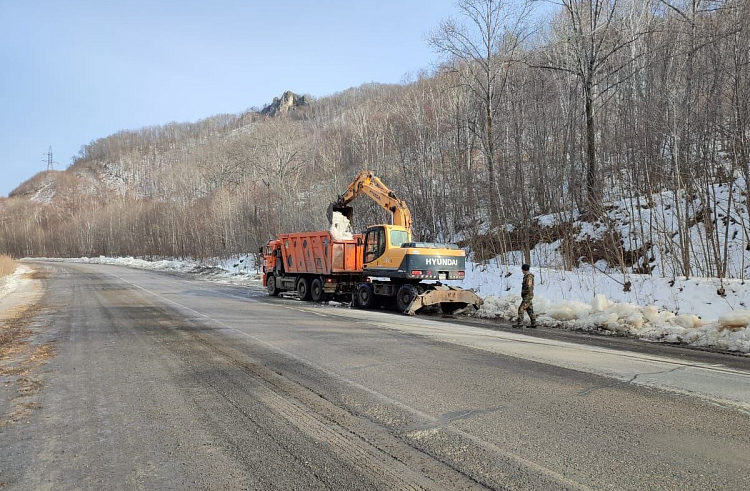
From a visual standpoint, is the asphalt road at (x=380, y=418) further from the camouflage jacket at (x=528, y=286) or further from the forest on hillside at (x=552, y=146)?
the forest on hillside at (x=552, y=146)

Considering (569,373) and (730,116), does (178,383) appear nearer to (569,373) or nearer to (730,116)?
(569,373)

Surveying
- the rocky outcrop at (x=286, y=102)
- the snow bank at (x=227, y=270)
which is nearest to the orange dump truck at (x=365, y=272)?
the snow bank at (x=227, y=270)

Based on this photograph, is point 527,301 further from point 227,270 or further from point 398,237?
point 227,270

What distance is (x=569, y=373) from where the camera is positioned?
6.45 meters

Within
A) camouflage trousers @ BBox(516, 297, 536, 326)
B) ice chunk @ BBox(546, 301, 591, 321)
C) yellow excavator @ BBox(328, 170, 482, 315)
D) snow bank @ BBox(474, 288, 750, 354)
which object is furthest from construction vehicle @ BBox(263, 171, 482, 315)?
camouflage trousers @ BBox(516, 297, 536, 326)

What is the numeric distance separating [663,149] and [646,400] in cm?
1443

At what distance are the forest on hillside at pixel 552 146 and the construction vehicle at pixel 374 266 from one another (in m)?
5.18

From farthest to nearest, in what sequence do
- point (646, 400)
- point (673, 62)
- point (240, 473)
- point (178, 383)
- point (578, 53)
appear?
point (578, 53)
point (673, 62)
point (178, 383)
point (646, 400)
point (240, 473)

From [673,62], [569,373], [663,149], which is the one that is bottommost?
[569,373]

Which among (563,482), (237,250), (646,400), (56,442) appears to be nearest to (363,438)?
(563,482)

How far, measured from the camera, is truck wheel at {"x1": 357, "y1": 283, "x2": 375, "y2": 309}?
656 inches

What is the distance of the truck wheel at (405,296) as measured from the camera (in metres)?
14.7

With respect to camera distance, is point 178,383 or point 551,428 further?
point 178,383

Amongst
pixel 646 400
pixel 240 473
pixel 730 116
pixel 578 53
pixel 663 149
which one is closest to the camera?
pixel 240 473
